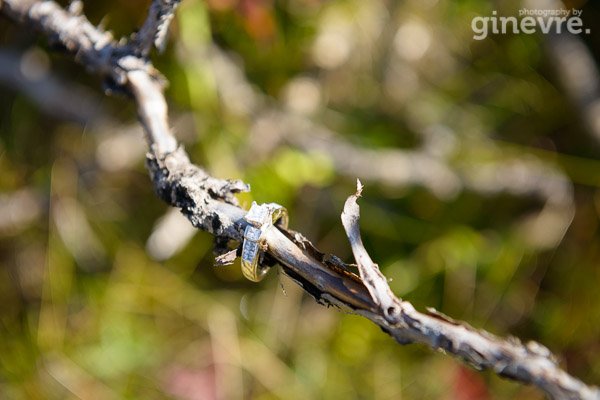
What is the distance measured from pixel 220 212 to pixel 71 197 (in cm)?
83

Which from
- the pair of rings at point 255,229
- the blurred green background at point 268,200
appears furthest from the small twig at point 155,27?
the blurred green background at point 268,200

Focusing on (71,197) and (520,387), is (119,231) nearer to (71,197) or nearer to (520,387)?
(71,197)

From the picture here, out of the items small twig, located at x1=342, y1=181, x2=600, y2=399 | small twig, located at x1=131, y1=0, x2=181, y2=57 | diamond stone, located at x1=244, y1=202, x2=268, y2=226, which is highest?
small twig, located at x1=131, y1=0, x2=181, y2=57

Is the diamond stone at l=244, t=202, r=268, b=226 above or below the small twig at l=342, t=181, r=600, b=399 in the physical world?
above

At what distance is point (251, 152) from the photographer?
1.07 metres

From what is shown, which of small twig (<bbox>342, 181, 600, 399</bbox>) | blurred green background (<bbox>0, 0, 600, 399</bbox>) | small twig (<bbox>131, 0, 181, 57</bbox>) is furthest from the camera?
blurred green background (<bbox>0, 0, 600, 399</bbox>)

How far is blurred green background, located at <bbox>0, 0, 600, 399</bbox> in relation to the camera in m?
1.07

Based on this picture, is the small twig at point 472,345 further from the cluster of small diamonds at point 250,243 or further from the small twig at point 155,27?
the small twig at point 155,27

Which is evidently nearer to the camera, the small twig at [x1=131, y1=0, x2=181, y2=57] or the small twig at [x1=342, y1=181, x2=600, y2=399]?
the small twig at [x1=342, y1=181, x2=600, y2=399]

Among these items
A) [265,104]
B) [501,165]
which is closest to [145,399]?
[265,104]

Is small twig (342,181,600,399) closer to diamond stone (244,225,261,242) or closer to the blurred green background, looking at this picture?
diamond stone (244,225,261,242)

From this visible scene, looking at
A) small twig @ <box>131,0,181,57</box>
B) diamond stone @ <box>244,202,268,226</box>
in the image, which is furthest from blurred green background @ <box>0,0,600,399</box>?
diamond stone @ <box>244,202,268,226</box>

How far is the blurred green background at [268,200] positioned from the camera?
42.0 inches

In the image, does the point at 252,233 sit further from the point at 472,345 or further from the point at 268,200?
the point at 268,200
